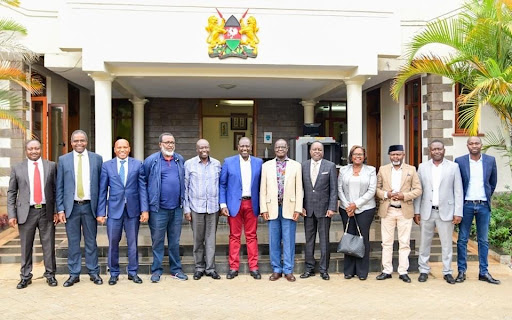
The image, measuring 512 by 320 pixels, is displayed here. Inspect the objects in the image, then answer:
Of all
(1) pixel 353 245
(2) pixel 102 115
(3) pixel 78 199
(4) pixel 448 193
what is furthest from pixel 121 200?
(4) pixel 448 193

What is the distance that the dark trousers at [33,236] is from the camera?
19.4ft

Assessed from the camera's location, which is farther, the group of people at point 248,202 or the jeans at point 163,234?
the jeans at point 163,234

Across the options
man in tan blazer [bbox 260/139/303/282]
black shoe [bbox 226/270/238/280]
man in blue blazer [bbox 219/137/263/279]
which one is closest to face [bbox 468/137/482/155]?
man in tan blazer [bbox 260/139/303/282]

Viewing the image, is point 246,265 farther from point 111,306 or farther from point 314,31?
point 314,31

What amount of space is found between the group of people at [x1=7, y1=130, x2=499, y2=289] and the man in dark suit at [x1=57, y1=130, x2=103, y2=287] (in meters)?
0.01

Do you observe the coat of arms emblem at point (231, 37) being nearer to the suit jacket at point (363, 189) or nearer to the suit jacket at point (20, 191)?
the suit jacket at point (363, 189)

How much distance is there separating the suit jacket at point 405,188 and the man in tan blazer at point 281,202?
1067mm

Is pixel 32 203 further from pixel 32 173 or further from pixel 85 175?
pixel 85 175

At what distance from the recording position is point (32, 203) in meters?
5.88

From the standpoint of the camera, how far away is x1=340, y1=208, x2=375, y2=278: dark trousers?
621 cm

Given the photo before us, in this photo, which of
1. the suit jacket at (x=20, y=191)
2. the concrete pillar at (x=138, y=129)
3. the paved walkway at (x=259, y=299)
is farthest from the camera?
the concrete pillar at (x=138, y=129)

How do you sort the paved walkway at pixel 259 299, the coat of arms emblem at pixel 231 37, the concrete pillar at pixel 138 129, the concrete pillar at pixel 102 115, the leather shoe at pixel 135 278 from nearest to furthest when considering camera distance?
the paved walkway at pixel 259 299 < the leather shoe at pixel 135 278 < the coat of arms emblem at pixel 231 37 < the concrete pillar at pixel 102 115 < the concrete pillar at pixel 138 129

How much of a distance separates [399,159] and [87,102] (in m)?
9.31

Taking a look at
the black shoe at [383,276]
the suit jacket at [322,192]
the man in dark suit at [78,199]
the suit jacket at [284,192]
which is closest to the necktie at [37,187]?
the man in dark suit at [78,199]
